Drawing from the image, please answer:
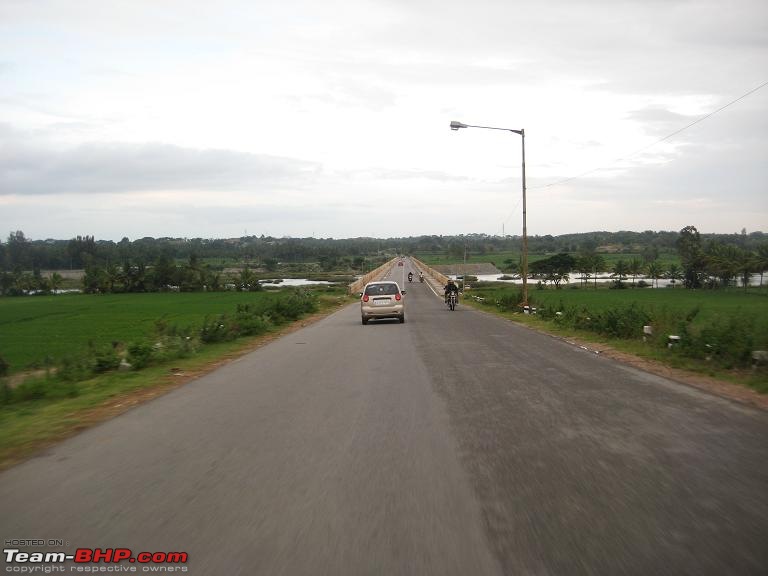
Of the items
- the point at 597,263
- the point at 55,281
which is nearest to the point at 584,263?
the point at 597,263

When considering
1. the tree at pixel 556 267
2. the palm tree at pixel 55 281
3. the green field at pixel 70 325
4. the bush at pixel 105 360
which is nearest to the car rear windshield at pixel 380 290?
the green field at pixel 70 325

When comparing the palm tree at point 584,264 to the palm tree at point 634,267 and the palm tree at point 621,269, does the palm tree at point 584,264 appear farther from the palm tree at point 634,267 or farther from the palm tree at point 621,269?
the palm tree at point 634,267

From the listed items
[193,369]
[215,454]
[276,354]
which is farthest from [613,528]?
[276,354]

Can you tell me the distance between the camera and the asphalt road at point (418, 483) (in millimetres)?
4316

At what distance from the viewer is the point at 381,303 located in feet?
88.0

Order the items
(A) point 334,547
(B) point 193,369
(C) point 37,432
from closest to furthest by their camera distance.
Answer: (A) point 334,547, (C) point 37,432, (B) point 193,369

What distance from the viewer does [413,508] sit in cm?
513

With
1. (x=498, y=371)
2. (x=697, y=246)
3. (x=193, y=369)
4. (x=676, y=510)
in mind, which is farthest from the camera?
(x=697, y=246)

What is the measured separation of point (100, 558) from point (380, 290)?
2299 centimetres

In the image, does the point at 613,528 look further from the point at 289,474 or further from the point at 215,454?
A: the point at 215,454

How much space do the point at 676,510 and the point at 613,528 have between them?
676 millimetres

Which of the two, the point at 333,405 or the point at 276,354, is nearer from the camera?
the point at 333,405

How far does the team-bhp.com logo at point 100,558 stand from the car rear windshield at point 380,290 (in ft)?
74.6

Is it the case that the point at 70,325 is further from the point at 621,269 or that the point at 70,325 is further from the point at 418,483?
the point at 621,269
